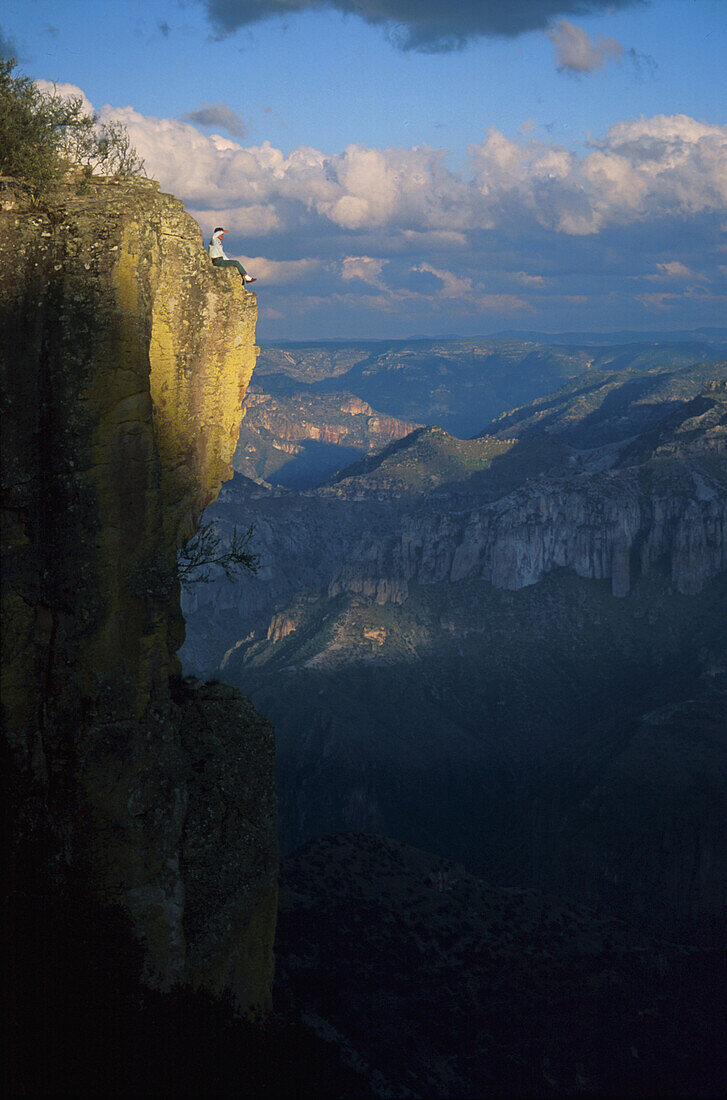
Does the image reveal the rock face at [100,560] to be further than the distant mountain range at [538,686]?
No

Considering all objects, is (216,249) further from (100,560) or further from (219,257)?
(100,560)

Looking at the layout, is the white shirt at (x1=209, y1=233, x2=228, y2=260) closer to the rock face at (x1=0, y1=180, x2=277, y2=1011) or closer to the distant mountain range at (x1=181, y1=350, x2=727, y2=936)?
the rock face at (x1=0, y1=180, x2=277, y2=1011)

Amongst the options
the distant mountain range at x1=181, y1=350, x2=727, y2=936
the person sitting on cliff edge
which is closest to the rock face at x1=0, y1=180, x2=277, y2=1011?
the person sitting on cliff edge

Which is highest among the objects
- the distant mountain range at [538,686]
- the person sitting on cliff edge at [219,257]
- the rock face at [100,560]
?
the person sitting on cliff edge at [219,257]

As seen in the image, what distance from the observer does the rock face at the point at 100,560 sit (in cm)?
1766

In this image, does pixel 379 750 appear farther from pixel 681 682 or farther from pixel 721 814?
pixel 721 814

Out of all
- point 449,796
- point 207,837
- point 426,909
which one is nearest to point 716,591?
point 449,796

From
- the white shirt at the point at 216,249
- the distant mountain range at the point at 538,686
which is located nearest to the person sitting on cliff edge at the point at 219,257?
the white shirt at the point at 216,249

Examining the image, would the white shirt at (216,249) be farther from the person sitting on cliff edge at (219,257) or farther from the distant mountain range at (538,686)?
the distant mountain range at (538,686)

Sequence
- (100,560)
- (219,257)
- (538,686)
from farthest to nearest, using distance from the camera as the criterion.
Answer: (538,686) < (219,257) < (100,560)

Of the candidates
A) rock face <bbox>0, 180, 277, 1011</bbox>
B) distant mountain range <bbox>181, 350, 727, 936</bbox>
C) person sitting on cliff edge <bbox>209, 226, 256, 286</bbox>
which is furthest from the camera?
distant mountain range <bbox>181, 350, 727, 936</bbox>

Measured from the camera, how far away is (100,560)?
60.5ft

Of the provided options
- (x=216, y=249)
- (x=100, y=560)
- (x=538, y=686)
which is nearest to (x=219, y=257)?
(x=216, y=249)

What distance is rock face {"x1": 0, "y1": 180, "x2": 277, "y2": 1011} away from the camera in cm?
1766
